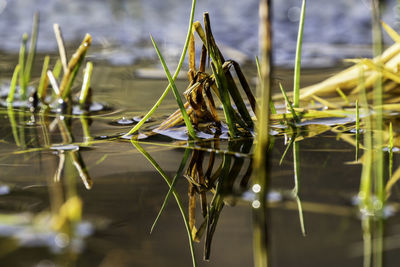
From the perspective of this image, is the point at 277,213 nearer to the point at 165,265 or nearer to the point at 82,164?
the point at 165,265

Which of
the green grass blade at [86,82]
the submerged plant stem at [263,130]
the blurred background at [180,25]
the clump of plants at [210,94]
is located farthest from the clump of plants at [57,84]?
the submerged plant stem at [263,130]

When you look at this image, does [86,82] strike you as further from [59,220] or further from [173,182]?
[59,220]

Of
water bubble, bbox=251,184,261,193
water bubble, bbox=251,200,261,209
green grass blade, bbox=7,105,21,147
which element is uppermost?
green grass blade, bbox=7,105,21,147

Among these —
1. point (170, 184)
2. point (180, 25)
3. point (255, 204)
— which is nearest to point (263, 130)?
point (255, 204)

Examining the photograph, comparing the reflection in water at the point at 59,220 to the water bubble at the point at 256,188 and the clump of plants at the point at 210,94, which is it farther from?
the water bubble at the point at 256,188

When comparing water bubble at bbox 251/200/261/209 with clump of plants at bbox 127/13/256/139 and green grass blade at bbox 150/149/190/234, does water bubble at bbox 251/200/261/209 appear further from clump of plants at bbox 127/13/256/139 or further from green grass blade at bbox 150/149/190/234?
clump of plants at bbox 127/13/256/139

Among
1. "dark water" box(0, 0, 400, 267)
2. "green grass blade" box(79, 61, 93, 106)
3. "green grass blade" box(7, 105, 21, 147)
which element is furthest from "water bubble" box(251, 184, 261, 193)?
"green grass blade" box(79, 61, 93, 106)
